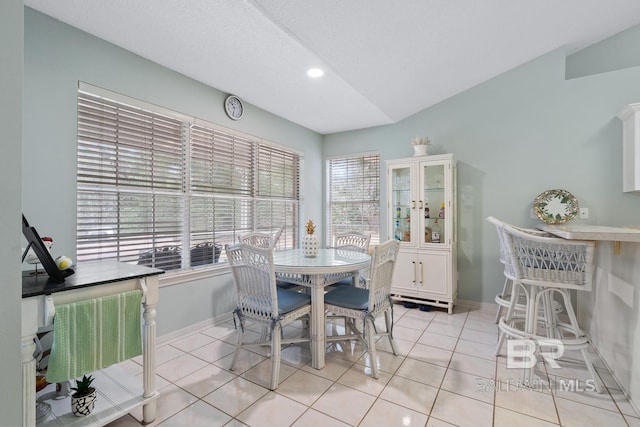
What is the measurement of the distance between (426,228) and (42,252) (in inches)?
134

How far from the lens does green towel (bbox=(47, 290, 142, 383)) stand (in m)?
1.36

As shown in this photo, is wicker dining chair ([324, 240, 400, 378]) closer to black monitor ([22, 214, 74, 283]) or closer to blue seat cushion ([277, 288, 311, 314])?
blue seat cushion ([277, 288, 311, 314])

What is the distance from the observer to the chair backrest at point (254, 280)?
202cm

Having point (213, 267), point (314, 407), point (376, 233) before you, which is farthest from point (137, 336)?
point (376, 233)

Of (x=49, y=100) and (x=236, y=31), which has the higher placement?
(x=236, y=31)

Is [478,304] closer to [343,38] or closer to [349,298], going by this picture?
[349,298]

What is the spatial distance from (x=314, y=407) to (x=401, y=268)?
2209 mm

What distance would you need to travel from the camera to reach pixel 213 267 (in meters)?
3.12

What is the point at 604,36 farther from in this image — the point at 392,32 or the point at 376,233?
the point at 376,233

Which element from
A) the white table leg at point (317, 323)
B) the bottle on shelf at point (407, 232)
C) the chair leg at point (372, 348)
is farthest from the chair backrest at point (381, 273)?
the bottle on shelf at point (407, 232)

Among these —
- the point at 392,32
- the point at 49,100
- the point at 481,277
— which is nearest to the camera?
the point at 49,100

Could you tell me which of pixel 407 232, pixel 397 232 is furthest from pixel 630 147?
pixel 397 232

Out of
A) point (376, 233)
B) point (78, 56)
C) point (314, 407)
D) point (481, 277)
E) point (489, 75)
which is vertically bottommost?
point (314, 407)

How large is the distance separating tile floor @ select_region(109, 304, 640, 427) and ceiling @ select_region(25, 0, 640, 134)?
251 cm
